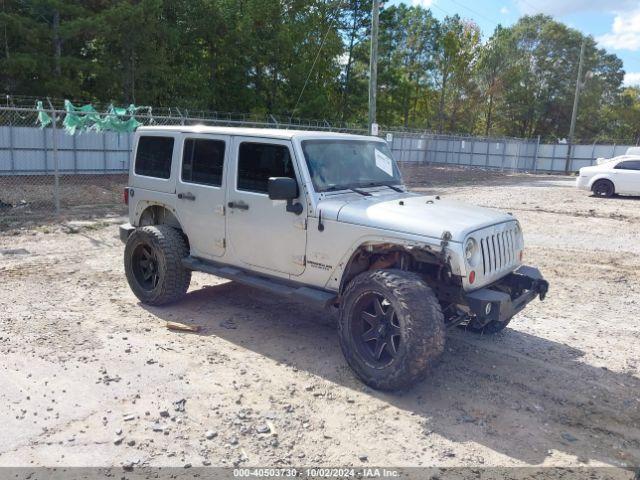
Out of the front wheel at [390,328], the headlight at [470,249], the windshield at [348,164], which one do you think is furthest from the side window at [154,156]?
the headlight at [470,249]

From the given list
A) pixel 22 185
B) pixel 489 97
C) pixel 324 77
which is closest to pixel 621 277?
pixel 22 185

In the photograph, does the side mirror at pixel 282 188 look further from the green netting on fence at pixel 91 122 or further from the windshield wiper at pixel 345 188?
the green netting on fence at pixel 91 122

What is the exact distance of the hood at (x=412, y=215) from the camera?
4367 mm

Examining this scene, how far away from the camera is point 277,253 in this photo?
17.2 feet

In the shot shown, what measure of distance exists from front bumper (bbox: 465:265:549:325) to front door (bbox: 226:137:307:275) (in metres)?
1.62

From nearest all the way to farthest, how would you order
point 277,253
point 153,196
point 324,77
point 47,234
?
1. point 277,253
2. point 153,196
3. point 47,234
4. point 324,77

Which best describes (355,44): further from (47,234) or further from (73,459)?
(73,459)

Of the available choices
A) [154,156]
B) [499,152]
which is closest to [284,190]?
[154,156]

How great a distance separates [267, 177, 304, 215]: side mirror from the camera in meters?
4.75

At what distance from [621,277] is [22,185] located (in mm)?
16893

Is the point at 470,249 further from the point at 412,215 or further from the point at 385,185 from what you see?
the point at 385,185

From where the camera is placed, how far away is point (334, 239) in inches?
189

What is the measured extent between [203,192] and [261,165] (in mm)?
822

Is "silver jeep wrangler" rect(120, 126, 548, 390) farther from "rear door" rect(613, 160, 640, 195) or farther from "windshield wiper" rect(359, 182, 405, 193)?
"rear door" rect(613, 160, 640, 195)
